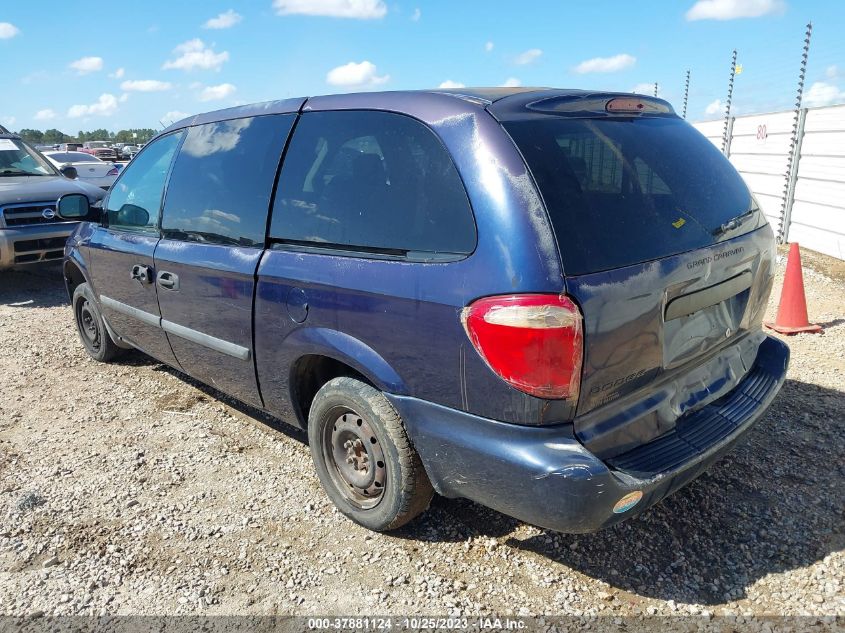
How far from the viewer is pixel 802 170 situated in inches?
360

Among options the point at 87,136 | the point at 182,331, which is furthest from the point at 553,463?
the point at 87,136

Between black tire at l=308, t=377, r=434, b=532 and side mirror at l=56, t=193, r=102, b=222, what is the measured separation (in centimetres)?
264

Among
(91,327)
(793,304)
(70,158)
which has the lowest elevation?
(793,304)

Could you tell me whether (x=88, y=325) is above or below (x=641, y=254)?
below

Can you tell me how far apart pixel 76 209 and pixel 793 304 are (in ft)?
18.6

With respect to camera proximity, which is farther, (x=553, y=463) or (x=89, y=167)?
(x=89, y=167)

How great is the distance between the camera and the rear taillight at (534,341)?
6.61 ft

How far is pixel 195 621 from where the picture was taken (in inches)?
94.0

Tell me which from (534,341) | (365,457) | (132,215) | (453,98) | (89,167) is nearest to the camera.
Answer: (534,341)

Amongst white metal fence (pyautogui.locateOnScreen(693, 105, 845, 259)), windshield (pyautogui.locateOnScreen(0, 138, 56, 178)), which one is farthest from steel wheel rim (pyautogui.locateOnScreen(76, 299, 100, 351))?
white metal fence (pyautogui.locateOnScreen(693, 105, 845, 259))

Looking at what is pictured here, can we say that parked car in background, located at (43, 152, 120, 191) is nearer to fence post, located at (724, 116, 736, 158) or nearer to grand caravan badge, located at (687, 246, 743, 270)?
fence post, located at (724, 116, 736, 158)

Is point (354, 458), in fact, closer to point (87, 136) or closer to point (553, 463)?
point (553, 463)

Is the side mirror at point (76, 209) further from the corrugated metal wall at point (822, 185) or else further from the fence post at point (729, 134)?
the fence post at point (729, 134)

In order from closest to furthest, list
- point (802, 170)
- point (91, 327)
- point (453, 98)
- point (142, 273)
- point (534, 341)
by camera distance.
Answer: point (534, 341), point (453, 98), point (142, 273), point (91, 327), point (802, 170)
